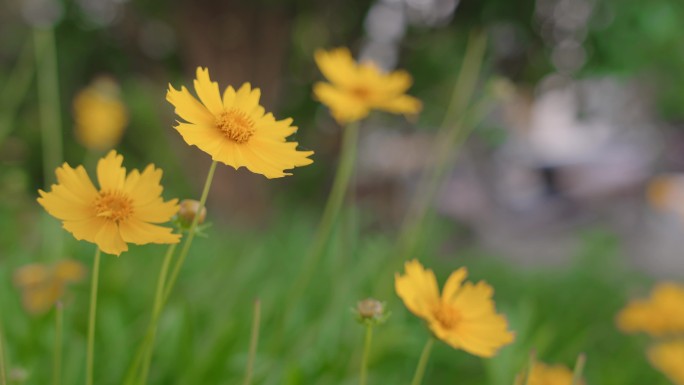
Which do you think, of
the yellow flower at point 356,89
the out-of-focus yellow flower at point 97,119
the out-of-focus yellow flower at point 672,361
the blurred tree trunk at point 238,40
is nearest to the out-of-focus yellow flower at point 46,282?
the yellow flower at point 356,89

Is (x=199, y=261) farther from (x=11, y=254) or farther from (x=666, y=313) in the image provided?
(x=666, y=313)

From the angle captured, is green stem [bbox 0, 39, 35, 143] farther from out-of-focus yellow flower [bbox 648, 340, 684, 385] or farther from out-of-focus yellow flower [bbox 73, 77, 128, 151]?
out-of-focus yellow flower [bbox 648, 340, 684, 385]

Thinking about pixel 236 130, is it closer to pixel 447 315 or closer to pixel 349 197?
pixel 447 315

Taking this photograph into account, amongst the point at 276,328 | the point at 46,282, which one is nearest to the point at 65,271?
the point at 46,282

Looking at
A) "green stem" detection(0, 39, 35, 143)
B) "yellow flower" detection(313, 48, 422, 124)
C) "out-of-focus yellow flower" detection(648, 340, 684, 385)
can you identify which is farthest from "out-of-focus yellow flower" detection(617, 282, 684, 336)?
"green stem" detection(0, 39, 35, 143)

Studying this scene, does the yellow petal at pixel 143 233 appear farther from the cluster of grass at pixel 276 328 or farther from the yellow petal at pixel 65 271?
the yellow petal at pixel 65 271

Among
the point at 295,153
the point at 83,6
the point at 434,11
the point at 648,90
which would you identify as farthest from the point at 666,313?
the point at 648,90
